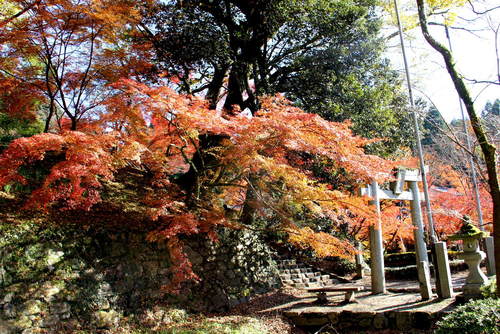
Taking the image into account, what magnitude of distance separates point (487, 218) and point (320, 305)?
36.7ft

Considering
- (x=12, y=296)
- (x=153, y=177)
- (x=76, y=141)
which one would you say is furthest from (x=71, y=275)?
(x=153, y=177)

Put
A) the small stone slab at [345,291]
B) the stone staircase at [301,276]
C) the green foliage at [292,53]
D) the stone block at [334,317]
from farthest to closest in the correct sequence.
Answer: the stone staircase at [301,276] < the green foliage at [292,53] < the small stone slab at [345,291] < the stone block at [334,317]

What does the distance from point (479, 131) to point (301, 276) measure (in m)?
8.02

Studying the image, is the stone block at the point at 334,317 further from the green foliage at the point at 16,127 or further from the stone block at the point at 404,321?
the green foliage at the point at 16,127

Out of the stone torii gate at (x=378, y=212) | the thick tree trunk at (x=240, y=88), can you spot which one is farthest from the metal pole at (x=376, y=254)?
the thick tree trunk at (x=240, y=88)

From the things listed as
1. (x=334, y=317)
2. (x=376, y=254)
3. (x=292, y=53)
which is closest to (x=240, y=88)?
(x=292, y=53)

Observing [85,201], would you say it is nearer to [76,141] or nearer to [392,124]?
[76,141]

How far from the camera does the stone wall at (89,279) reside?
6.06m

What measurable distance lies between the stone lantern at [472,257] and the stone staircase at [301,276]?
17.8 ft

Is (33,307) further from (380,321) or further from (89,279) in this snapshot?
(380,321)

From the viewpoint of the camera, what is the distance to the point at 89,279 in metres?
6.97

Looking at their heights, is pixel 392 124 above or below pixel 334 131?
above

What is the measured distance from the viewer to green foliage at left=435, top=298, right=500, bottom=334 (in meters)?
4.47

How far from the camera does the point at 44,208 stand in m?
7.18
